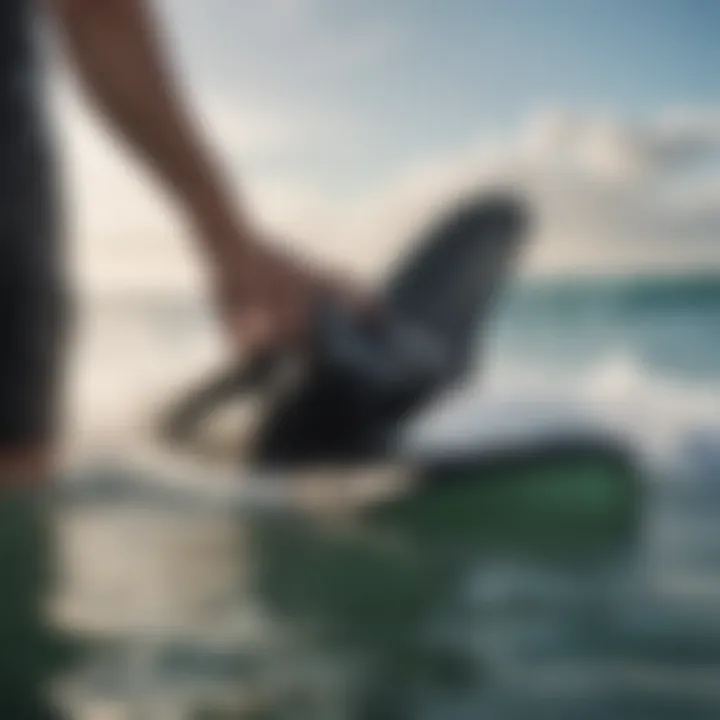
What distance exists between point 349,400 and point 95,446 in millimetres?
177

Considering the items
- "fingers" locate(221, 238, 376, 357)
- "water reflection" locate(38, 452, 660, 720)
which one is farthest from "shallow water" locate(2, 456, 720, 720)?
"fingers" locate(221, 238, 376, 357)

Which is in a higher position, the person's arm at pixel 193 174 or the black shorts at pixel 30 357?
the person's arm at pixel 193 174

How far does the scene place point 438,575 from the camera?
2.55 ft

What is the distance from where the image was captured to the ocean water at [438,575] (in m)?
0.70

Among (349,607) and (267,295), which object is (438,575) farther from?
(267,295)

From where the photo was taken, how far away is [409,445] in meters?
0.82

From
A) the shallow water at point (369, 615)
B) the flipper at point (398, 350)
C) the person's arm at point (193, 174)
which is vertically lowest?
the shallow water at point (369, 615)

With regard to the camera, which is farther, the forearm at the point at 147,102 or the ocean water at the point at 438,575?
the forearm at the point at 147,102

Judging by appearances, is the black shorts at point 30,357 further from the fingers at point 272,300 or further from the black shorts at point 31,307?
the fingers at point 272,300

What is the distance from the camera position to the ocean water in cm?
70

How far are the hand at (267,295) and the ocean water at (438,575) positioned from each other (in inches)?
1.1

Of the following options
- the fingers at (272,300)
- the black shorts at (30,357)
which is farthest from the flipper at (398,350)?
the black shorts at (30,357)

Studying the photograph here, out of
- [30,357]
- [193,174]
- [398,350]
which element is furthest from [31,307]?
[398,350]

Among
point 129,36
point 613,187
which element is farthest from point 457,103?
point 129,36
